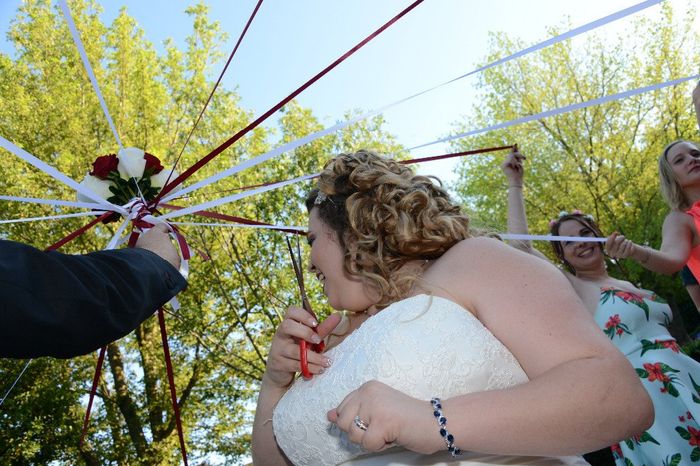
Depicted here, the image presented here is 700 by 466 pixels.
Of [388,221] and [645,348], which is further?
[645,348]

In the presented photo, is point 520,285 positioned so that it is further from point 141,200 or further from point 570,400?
point 141,200

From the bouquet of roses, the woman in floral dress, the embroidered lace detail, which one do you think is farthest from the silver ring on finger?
the woman in floral dress

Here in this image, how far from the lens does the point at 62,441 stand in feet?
45.7

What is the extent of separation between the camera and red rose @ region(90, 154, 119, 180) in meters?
3.34

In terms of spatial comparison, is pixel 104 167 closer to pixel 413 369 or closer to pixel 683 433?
pixel 413 369

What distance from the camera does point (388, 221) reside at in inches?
83.0

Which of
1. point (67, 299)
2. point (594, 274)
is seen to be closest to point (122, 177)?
point (67, 299)

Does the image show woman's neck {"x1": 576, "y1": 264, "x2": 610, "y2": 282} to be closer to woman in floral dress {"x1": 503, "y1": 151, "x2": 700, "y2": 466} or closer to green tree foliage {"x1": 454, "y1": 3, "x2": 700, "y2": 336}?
woman in floral dress {"x1": 503, "y1": 151, "x2": 700, "y2": 466}

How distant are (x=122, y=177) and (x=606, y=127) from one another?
16505 millimetres

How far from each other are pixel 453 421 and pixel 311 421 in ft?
2.07

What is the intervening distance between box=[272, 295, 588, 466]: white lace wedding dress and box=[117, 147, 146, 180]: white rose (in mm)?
1932

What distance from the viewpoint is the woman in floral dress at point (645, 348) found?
3764 mm

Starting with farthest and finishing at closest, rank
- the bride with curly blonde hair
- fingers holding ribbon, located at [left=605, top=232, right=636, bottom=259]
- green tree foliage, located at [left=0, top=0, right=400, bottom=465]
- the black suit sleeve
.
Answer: green tree foliage, located at [left=0, top=0, right=400, bottom=465]
fingers holding ribbon, located at [left=605, top=232, right=636, bottom=259]
the bride with curly blonde hair
the black suit sleeve

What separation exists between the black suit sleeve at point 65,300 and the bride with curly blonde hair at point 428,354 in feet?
1.91
